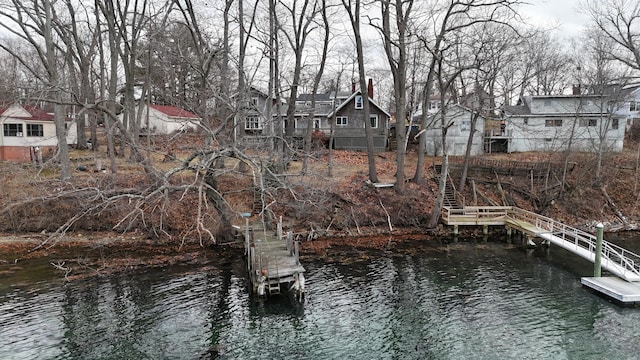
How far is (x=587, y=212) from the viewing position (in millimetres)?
28609

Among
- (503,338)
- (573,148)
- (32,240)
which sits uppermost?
(573,148)

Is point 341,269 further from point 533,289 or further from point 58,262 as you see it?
point 58,262

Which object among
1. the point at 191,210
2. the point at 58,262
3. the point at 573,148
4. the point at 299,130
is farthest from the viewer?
the point at 299,130

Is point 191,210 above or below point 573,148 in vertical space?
below

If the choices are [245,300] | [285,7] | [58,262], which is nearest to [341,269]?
Result: [245,300]

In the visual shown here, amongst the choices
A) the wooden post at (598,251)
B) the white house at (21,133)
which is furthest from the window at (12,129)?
the wooden post at (598,251)

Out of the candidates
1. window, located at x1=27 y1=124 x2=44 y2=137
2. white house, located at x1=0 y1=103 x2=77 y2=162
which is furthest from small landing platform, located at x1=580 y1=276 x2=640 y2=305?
window, located at x1=27 y1=124 x2=44 y2=137

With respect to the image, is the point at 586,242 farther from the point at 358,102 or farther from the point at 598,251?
the point at 358,102

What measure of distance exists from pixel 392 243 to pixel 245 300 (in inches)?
406

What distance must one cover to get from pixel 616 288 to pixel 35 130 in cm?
3737

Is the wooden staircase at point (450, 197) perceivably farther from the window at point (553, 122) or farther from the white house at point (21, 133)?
the white house at point (21, 133)

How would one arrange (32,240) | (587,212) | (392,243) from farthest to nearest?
(587,212) < (392,243) < (32,240)

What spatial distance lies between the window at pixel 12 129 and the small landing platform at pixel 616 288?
3651 centimetres

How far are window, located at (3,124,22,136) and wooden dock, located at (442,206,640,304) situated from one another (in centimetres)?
3085
